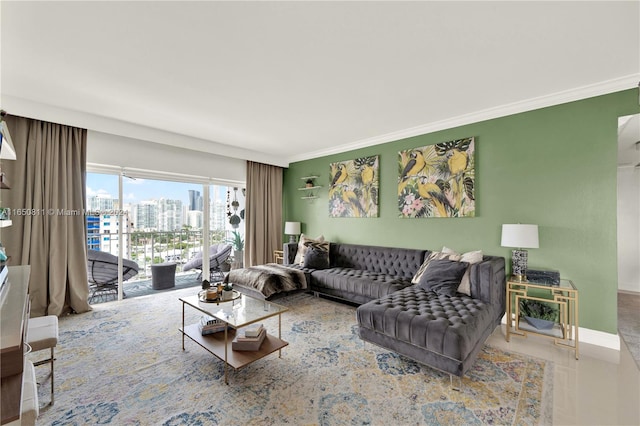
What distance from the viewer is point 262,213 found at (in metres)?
5.79

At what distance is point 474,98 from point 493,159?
0.85 m

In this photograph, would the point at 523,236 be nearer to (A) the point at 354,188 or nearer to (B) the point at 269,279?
(A) the point at 354,188

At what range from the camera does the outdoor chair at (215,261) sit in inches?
206

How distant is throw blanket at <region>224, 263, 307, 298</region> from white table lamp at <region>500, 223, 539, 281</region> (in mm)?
2700

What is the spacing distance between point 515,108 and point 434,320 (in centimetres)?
272

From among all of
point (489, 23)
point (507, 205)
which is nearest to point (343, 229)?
point (507, 205)

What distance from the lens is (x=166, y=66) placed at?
7.91 ft

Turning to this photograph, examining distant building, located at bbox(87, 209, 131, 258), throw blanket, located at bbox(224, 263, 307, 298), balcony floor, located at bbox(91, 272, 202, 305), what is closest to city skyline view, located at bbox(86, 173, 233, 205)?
distant building, located at bbox(87, 209, 131, 258)

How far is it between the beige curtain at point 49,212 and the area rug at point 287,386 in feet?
2.62

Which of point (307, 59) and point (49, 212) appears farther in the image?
point (49, 212)

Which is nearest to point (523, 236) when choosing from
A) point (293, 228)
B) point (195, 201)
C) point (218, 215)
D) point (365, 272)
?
point (365, 272)

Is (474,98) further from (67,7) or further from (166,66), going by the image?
(67,7)

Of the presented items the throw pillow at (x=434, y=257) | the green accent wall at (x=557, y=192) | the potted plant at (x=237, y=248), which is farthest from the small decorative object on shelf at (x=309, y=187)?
the throw pillow at (x=434, y=257)

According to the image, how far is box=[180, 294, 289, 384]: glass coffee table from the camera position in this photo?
214cm
